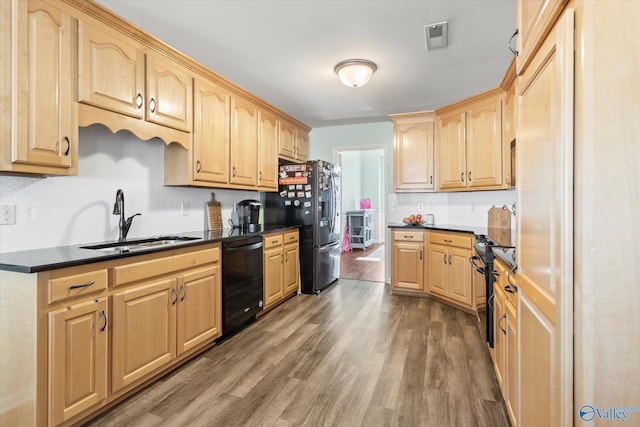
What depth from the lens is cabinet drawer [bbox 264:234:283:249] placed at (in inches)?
140

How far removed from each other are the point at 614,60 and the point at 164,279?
237cm

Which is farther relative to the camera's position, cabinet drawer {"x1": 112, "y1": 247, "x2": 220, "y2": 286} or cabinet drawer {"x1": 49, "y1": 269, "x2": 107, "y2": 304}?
cabinet drawer {"x1": 112, "y1": 247, "x2": 220, "y2": 286}

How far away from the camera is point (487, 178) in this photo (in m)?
3.62

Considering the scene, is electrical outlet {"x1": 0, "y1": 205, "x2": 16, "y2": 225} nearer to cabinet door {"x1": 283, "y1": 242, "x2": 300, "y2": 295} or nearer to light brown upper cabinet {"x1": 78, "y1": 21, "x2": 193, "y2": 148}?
light brown upper cabinet {"x1": 78, "y1": 21, "x2": 193, "y2": 148}

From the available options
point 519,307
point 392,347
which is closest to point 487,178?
point 392,347

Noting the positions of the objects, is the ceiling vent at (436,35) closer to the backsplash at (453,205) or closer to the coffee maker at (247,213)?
the backsplash at (453,205)

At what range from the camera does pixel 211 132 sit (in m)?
3.05

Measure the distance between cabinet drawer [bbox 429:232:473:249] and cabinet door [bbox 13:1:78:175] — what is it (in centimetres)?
345

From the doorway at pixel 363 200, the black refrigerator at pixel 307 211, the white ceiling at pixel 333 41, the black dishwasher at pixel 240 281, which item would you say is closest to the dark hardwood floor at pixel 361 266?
the doorway at pixel 363 200

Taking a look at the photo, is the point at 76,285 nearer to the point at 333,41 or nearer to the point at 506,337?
the point at 506,337

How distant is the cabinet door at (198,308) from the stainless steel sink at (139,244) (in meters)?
0.32

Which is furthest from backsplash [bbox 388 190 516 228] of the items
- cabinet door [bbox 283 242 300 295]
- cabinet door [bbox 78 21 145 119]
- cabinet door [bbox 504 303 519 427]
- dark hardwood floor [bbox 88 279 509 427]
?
cabinet door [bbox 78 21 145 119]

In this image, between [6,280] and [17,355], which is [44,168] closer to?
[6,280]

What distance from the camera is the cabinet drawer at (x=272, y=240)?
3.56 m
